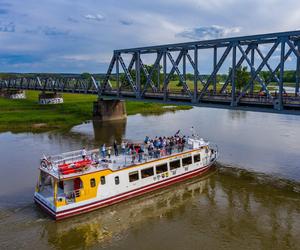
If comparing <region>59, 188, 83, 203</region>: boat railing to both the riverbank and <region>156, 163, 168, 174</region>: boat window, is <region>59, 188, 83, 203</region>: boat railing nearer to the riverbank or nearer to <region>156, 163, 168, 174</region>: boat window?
<region>156, 163, 168, 174</region>: boat window

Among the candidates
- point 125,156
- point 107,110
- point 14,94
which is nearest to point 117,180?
point 125,156

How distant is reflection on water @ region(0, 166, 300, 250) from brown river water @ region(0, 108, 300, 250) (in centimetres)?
6

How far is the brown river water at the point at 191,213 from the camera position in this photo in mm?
19781

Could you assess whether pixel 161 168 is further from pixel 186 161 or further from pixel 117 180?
pixel 117 180

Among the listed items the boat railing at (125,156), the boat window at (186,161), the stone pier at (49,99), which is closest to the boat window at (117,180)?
the boat railing at (125,156)

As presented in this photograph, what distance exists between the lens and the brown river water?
19781 millimetres

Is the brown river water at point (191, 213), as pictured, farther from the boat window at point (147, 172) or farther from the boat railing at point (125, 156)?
the boat railing at point (125, 156)

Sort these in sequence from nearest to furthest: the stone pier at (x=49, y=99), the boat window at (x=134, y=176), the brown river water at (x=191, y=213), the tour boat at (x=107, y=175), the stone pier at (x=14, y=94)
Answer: the brown river water at (x=191, y=213) → the tour boat at (x=107, y=175) → the boat window at (x=134, y=176) → the stone pier at (x=49, y=99) → the stone pier at (x=14, y=94)

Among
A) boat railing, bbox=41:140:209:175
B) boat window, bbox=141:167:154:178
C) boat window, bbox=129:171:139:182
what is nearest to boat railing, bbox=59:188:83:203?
boat railing, bbox=41:140:209:175

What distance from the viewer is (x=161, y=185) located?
1117 inches

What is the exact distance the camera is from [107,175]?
80.6ft

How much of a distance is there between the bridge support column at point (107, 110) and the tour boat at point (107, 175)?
3954cm

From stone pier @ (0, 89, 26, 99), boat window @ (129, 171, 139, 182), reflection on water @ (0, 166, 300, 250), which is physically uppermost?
stone pier @ (0, 89, 26, 99)

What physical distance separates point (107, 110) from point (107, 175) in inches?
1812
